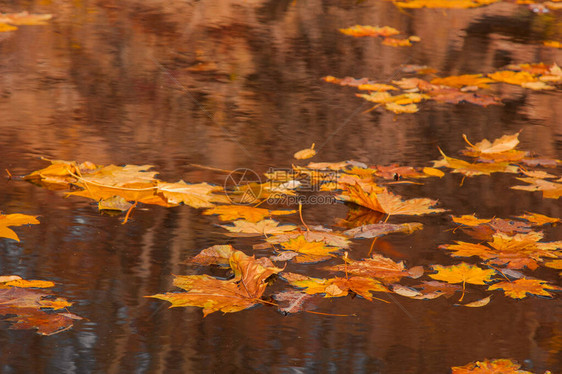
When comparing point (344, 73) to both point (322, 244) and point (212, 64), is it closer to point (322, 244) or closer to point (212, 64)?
point (212, 64)

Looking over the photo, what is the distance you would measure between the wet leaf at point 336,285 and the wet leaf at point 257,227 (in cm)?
28

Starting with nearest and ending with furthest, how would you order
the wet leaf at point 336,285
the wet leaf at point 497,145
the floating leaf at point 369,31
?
the wet leaf at point 336,285 < the wet leaf at point 497,145 < the floating leaf at point 369,31

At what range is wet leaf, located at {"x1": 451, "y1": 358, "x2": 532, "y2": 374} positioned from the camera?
159 centimetres

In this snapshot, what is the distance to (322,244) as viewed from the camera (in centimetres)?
214

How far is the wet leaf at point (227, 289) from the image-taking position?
180cm

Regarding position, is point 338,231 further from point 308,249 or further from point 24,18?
point 24,18

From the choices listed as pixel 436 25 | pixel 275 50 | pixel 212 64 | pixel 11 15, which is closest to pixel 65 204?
pixel 212 64

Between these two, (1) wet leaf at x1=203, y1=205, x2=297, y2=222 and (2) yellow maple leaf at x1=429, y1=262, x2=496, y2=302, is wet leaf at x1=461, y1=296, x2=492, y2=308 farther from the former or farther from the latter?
(1) wet leaf at x1=203, y1=205, x2=297, y2=222

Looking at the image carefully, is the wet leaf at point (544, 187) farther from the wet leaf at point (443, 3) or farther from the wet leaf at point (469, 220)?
the wet leaf at point (443, 3)

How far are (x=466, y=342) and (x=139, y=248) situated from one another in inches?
37.0

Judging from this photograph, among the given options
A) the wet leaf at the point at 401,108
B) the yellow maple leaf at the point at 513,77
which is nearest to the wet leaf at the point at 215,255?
the wet leaf at the point at 401,108

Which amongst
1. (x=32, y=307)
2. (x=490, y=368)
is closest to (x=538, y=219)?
(x=490, y=368)

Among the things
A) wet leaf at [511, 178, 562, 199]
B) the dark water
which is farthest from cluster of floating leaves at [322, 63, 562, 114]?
wet leaf at [511, 178, 562, 199]

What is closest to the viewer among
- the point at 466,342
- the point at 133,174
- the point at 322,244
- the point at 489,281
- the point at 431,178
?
the point at 466,342
